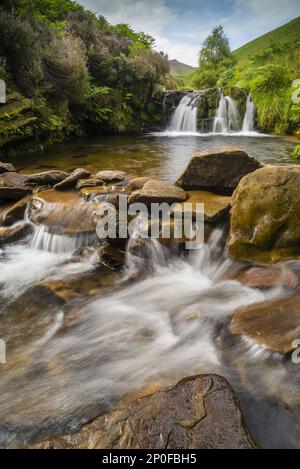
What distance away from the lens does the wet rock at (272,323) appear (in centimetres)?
262

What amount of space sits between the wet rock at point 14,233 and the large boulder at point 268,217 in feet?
10.6

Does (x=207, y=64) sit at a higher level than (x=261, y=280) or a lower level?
higher

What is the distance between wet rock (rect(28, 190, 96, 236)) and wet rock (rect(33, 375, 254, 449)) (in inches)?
125

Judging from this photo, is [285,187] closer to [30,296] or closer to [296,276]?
[296,276]

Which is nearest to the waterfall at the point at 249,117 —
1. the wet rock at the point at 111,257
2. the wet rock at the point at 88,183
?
the wet rock at the point at 88,183

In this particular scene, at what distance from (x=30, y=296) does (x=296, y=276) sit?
3.09 meters

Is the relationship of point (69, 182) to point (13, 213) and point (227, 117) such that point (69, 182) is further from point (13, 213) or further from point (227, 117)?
point (227, 117)

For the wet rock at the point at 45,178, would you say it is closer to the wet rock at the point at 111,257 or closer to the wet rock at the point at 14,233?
the wet rock at the point at 14,233

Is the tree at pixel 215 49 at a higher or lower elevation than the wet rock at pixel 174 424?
higher

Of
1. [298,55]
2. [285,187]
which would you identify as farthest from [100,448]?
[298,55]

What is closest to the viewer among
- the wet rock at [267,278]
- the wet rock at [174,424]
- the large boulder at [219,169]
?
the wet rock at [174,424]

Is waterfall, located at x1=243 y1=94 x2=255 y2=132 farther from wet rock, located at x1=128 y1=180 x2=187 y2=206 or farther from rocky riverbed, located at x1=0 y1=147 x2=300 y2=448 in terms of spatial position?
wet rock, located at x1=128 y1=180 x2=187 y2=206

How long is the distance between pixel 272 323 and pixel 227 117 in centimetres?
1557

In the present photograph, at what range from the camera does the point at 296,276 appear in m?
3.51
